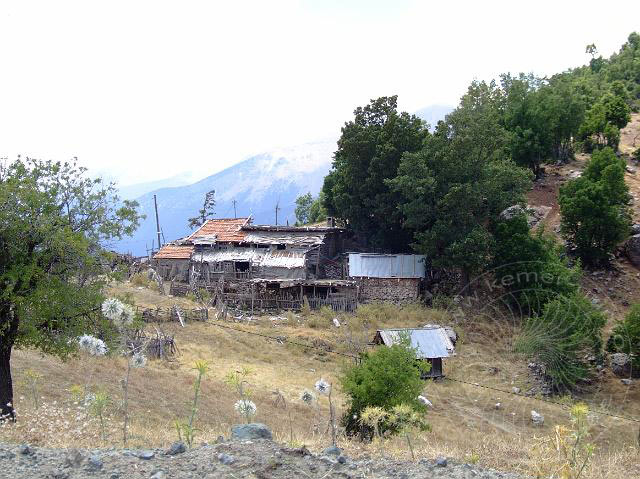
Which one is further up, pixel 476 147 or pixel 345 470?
pixel 476 147

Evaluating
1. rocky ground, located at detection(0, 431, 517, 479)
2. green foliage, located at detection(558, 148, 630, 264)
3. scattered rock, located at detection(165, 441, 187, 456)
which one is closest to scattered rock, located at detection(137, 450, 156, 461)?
rocky ground, located at detection(0, 431, 517, 479)

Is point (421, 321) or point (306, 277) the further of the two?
point (306, 277)

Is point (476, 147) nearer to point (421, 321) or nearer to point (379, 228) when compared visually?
point (379, 228)

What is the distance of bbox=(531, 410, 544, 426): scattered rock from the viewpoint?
20.5 m

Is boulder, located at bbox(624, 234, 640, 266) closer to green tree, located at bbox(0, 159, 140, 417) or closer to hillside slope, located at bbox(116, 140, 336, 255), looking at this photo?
green tree, located at bbox(0, 159, 140, 417)

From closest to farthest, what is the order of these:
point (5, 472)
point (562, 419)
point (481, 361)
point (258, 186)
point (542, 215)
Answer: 1. point (5, 472)
2. point (562, 419)
3. point (481, 361)
4. point (542, 215)
5. point (258, 186)

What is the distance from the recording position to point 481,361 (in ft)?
85.1

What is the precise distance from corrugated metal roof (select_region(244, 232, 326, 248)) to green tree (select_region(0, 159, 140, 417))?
69.8ft

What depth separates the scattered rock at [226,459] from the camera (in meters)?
6.26

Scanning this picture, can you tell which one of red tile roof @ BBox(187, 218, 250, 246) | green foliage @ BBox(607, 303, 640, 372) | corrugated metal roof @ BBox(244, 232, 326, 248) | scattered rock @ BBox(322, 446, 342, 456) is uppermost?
red tile roof @ BBox(187, 218, 250, 246)

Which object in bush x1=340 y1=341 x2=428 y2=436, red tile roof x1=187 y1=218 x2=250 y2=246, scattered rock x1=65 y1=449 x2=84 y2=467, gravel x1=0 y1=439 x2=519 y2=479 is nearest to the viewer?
gravel x1=0 y1=439 x2=519 y2=479

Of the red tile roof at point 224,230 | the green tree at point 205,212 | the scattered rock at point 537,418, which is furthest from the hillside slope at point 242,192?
the scattered rock at point 537,418

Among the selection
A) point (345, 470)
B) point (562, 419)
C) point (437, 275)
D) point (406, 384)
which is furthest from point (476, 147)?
point (345, 470)

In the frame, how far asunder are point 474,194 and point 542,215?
9.43 metres
